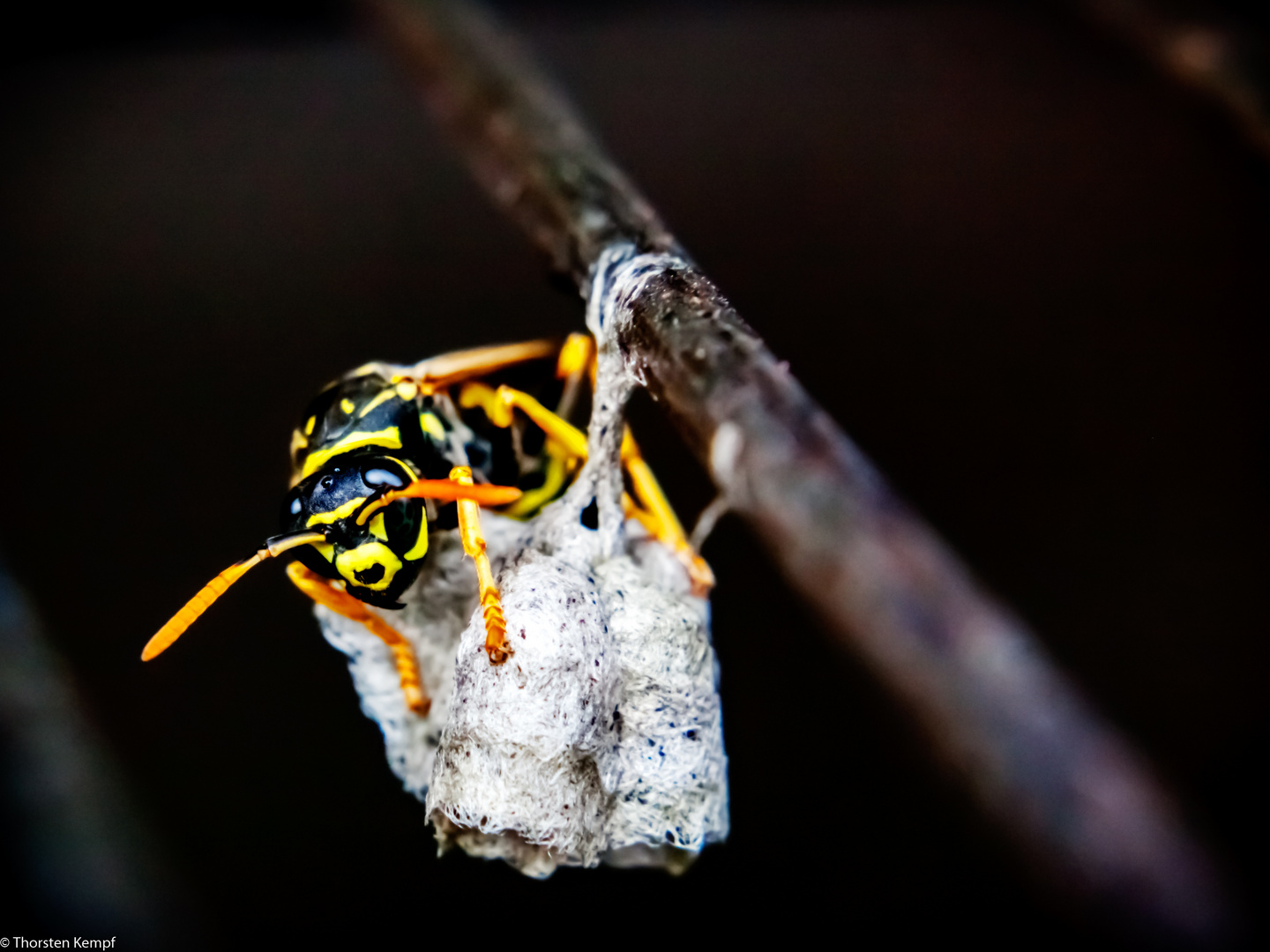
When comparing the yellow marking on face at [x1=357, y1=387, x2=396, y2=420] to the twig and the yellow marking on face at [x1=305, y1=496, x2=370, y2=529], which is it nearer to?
the yellow marking on face at [x1=305, y1=496, x2=370, y2=529]

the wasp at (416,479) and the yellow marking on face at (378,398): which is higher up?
the yellow marking on face at (378,398)

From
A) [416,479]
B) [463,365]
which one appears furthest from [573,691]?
[463,365]

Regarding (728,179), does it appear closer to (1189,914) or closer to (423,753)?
(423,753)

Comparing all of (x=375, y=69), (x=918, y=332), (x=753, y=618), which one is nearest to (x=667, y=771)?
(x=753, y=618)

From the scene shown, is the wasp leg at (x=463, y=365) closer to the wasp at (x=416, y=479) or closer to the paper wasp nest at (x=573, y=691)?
the wasp at (x=416, y=479)

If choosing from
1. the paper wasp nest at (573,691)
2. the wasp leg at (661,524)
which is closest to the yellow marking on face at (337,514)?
the paper wasp nest at (573,691)

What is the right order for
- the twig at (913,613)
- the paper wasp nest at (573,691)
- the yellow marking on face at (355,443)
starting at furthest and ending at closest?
the yellow marking on face at (355,443) → the paper wasp nest at (573,691) → the twig at (913,613)

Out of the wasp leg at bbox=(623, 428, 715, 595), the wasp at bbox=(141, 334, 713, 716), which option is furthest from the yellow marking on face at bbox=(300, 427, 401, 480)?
the wasp leg at bbox=(623, 428, 715, 595)

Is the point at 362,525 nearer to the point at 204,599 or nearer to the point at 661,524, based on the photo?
the point at 204,599
